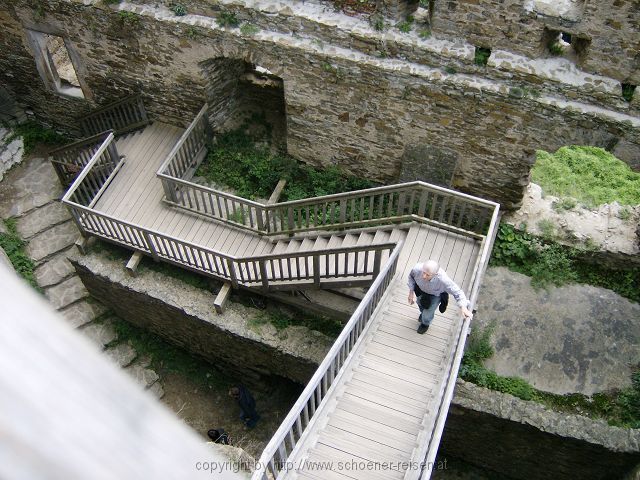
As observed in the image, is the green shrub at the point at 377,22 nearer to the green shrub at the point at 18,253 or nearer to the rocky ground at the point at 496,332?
Result: the rocky ground at the point at 496,332

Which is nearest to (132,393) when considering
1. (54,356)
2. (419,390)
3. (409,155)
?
(54,356)

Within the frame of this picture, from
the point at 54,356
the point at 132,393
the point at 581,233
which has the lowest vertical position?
the point at 581,233

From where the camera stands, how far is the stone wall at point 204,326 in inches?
372

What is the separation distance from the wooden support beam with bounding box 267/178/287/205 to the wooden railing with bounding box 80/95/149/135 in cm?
322

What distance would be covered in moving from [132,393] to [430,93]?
8167 mm

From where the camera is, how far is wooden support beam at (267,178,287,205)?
10473mm

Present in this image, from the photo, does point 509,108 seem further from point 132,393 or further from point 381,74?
point 132,393

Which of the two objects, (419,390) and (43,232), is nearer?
(419,390)

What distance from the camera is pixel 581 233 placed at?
32.3 feet

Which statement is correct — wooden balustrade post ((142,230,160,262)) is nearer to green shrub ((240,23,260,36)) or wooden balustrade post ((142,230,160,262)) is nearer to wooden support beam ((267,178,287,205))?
wooden support beam ((267,178,287,205))

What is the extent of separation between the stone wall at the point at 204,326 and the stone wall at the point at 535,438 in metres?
2.49

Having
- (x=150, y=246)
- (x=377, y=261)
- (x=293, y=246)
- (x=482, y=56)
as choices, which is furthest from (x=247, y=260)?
(x=482, y=56)

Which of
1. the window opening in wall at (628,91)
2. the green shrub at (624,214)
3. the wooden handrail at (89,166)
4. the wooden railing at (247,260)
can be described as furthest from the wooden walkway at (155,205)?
the green shrub at (624,214)

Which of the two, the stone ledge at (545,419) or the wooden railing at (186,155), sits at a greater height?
the wooden railing at (186,155)
